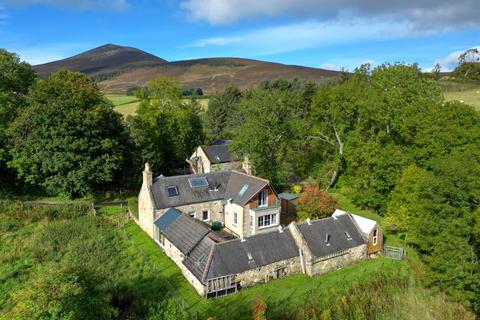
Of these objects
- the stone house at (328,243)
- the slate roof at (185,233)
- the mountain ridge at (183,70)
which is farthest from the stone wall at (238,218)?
the mountain ridge at (183,70)

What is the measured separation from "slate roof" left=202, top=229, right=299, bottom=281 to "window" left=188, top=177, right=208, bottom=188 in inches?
425

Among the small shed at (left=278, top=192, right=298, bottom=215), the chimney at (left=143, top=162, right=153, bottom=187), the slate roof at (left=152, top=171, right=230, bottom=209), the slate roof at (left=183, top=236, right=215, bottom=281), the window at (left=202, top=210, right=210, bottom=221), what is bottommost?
the small shed at (left=278, top=192, right=298, bottom=215)

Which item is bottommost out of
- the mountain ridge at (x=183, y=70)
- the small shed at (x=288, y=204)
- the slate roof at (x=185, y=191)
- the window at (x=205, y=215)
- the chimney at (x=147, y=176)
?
the small shed at (x=288, y=204)

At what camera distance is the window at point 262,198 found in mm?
31000

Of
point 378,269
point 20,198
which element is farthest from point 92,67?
point 378,269

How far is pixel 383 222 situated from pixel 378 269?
9.69m

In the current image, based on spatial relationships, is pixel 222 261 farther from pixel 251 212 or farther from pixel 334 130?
pixel 334 130

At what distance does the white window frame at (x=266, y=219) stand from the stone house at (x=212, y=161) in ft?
82.2

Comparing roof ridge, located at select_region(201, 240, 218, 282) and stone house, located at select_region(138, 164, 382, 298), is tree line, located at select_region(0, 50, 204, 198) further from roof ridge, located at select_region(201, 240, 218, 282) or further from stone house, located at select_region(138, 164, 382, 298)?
roof ridge, located at select_region(201, 240, 218, 282)

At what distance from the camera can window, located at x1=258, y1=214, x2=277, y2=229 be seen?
31127 mm

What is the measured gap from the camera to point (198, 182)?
33969mm

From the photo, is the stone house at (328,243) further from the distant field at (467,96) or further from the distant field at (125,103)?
the distant field at (125,103)

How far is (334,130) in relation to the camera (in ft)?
150

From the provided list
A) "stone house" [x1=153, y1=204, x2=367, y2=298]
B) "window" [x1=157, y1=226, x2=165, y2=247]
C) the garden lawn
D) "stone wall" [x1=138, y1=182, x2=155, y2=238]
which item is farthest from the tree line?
the garden lawn
